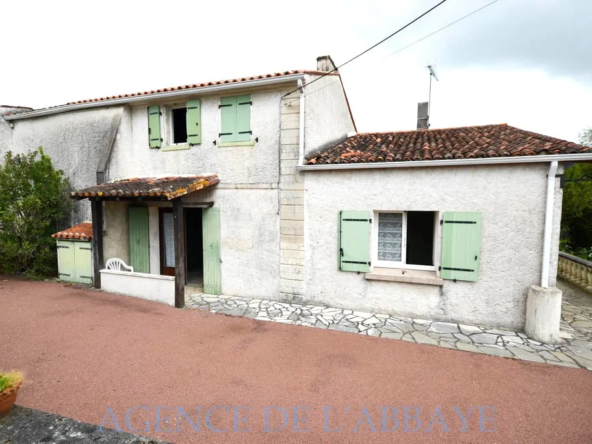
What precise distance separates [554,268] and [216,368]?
6365mm

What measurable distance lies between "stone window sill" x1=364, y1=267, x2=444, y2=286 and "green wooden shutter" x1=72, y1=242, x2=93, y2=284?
7779 millimetres

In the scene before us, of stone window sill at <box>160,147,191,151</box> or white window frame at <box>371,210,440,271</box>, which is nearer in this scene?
white window frame at <box>371,210,440,271</box>

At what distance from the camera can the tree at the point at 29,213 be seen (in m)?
9.08

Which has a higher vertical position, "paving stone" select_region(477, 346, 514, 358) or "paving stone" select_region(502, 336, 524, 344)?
"paving stone" select_region(477, 346, 514, 358)

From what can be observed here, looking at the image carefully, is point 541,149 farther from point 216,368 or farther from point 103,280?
point 103,280

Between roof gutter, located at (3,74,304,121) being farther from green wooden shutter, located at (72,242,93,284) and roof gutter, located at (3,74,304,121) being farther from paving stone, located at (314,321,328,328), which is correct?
paving stone, located at (314,321,328,328)

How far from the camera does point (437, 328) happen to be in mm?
6250

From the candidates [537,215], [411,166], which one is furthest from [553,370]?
[411,166]

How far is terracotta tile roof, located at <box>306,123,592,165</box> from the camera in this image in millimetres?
5891

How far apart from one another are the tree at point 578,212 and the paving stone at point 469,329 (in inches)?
420

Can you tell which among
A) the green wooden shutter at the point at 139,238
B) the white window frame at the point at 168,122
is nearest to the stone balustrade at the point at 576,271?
the white window frame at the point at 168,122

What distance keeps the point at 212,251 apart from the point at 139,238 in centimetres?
276

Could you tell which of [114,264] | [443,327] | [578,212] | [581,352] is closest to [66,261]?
[114,264]

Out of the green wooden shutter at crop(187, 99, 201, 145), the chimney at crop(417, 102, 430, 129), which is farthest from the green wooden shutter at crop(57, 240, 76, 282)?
the chimney at crop(417, 102, 430, 129)
